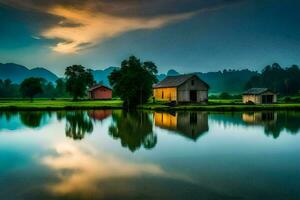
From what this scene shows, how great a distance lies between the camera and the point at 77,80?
9644 centimetres

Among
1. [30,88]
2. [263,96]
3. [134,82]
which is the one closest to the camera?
[134,82]

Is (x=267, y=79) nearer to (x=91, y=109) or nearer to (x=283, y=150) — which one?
(x=91, y=109)

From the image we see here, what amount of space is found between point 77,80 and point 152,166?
278ft

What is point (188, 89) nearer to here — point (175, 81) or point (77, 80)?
point (175, 81)

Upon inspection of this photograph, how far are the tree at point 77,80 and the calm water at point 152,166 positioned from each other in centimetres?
7144

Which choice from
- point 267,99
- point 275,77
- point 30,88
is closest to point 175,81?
point 267,99

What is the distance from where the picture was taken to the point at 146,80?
66.9 m

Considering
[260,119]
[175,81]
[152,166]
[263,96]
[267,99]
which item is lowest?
[152,166]

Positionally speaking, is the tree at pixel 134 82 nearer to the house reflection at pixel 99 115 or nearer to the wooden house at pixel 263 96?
the house reflection at pixel 99 115

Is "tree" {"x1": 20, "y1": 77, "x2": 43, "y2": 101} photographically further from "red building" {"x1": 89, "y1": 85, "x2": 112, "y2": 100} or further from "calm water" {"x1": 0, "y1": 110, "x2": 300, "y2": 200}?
"calm water" {"x1": 0, "y1": 110, "x2": 300, "y2": 200}

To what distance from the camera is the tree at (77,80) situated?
313 ft

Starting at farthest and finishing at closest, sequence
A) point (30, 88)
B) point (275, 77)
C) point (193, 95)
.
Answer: point (275, 77) → point (30, 88) → point (193, 95)

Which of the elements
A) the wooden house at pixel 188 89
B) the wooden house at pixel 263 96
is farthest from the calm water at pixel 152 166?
the wooden house at pixel 263 96

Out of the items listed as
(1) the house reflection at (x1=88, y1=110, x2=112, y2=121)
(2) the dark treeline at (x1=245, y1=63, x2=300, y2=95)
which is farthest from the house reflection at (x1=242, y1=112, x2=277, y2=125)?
(2) the dark treeline at (x1=245, y1=63, x2=300, y2=95)
